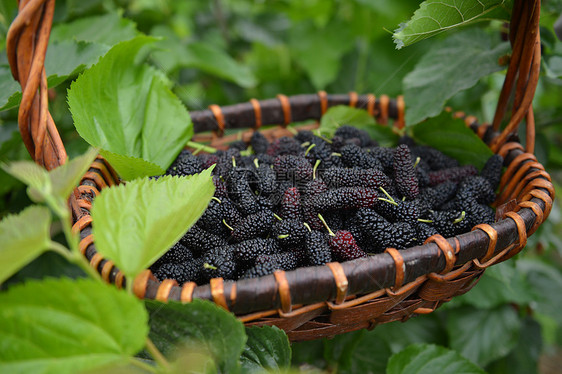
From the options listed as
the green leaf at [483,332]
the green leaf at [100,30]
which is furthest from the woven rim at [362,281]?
the green leaf at [483,332]

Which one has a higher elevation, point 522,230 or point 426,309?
point 522,230

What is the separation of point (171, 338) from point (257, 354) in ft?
0.34

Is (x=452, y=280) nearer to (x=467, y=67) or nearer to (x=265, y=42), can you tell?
(x=467, y=67)

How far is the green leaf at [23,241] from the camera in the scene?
327 mm

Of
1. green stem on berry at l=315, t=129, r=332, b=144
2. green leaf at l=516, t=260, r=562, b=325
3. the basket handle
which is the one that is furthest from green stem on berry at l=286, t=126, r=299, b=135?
green leaf at l=516, t=260, r=562, b=325

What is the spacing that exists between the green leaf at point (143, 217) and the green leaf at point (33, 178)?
2.3 inches

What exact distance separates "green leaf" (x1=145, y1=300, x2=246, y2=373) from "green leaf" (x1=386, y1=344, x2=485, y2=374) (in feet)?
1.06

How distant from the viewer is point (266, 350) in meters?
0.49

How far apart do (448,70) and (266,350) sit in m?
0.61

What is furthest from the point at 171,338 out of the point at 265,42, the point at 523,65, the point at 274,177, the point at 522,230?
the point at 265,42

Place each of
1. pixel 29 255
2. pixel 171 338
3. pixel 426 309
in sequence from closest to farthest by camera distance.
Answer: pixel 29 255 → pixel 171 338 → pixel 426 309

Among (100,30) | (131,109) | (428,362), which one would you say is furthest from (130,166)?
(428,362)

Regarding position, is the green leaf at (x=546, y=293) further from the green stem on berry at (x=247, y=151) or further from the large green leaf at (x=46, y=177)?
the large green leaf at (x=46, y=177)

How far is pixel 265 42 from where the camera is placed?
131 centimetres
